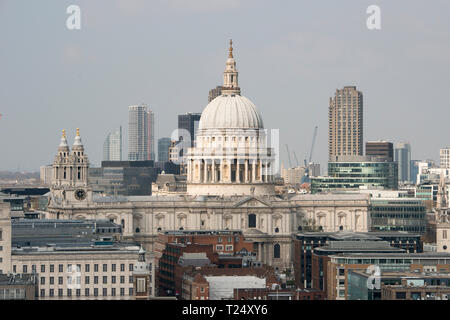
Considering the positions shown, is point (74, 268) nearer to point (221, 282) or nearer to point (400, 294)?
point (221, 282)

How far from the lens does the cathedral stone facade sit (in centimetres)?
16125

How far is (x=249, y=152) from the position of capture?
18488 centimetres

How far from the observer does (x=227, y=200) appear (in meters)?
172

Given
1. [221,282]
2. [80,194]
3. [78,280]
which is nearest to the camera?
[78,280]

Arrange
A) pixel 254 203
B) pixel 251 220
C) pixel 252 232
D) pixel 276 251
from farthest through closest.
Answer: pixel 254 203
pixel 251 220
pixel 276 251
pixel 252 232

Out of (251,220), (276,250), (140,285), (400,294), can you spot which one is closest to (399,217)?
(276,250)

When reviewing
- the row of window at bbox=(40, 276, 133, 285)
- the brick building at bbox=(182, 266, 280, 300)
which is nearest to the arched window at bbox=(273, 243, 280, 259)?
the brick building at bbox=(182, 266, 280, 300)

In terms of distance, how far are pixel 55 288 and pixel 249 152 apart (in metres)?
94.3

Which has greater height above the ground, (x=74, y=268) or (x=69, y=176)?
(x=69, y=176)

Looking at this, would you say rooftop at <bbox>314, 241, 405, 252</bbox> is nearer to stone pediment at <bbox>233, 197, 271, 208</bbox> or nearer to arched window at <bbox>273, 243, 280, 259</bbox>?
arched window at <bbox>273, 243, 280, 259</bbox>

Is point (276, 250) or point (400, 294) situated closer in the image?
point (400, 294)

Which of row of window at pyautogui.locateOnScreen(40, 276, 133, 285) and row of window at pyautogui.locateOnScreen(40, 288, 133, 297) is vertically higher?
row of window at pyautogui.locateOnScreen(40, 276, 133, 285)

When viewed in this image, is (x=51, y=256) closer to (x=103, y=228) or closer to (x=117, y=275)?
(x=117, y=275)
